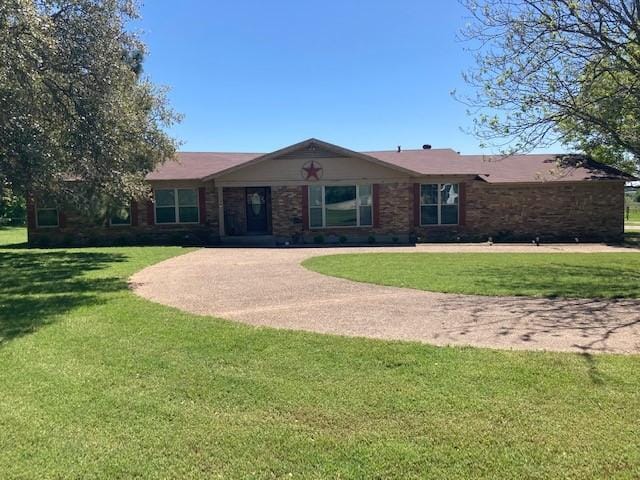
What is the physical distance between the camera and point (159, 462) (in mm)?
3299

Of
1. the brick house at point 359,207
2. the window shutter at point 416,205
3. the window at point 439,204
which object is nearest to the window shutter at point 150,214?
the brick house at point 359,207

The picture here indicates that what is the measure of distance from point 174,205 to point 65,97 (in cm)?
1167

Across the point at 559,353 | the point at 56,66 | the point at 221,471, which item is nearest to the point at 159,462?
Answer: the point at 221,471

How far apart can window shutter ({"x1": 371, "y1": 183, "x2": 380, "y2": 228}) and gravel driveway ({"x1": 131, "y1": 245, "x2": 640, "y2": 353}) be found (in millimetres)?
10093

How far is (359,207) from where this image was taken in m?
21.4

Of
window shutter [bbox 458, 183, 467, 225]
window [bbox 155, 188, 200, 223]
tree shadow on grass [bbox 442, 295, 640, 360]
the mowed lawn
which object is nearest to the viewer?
the mowed lawn

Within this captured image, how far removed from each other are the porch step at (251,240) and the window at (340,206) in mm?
1814

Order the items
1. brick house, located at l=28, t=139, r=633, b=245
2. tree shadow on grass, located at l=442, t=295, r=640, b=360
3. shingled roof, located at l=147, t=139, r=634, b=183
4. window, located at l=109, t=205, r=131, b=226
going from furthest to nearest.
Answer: shingled roof, located at l=147, t=139, r=634, b=183 < brick house, located at l=28, t=139, r=633, b=245 < window, located at l=109, t=205, r=131, b=226 < tree shadow on grass, located at l=442, t=295, r=640, b=360

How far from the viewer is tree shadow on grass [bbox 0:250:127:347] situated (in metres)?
7.31

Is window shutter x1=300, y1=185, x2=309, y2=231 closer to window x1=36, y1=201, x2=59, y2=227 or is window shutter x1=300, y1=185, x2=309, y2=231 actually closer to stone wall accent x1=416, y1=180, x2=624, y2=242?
stone wall accent x1=416, y1=180, x2=624, y2=242

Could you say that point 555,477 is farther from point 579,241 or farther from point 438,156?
point 438,156

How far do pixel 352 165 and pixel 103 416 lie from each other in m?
17.9

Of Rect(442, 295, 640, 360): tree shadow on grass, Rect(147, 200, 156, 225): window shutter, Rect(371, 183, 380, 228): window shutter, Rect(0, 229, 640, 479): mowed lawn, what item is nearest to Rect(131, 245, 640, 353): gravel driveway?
Rect(442, 295, 640, 360): tree shadow on grass

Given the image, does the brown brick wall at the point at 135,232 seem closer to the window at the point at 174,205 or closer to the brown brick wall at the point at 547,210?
the window at the point at 174,205
